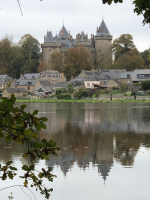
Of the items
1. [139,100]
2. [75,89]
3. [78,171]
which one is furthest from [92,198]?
[75,89]

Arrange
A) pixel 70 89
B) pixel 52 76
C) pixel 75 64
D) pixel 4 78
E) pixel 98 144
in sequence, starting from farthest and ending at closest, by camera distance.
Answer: pixel 4 78
pixel 75 64
pixel 52 76
pixel 70 89
pixel 98 144

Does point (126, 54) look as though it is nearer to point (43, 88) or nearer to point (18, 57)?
point (43, 88)

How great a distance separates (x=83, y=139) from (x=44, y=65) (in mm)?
84429

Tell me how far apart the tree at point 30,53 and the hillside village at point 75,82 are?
9494mm

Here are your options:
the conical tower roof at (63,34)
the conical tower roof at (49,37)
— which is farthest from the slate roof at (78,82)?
A: the conical tower roof at (63,34)

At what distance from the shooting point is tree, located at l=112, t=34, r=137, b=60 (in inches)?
3937

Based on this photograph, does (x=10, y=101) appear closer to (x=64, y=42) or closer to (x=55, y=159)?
(x=55, y=159)

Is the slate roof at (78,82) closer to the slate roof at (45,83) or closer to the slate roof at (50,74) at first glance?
the slate roof at (45,83)

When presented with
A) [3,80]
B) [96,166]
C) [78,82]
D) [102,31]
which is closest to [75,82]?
[78,82]

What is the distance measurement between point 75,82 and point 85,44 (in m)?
30.3

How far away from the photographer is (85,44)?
113688mm

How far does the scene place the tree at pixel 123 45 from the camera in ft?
328

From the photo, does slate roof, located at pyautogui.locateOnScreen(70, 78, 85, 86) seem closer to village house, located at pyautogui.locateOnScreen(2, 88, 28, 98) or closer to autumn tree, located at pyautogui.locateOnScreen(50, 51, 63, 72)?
village house, located at pyautogui.locateOnScreen(2, 88, 28, 98)

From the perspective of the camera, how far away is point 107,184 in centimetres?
1084
